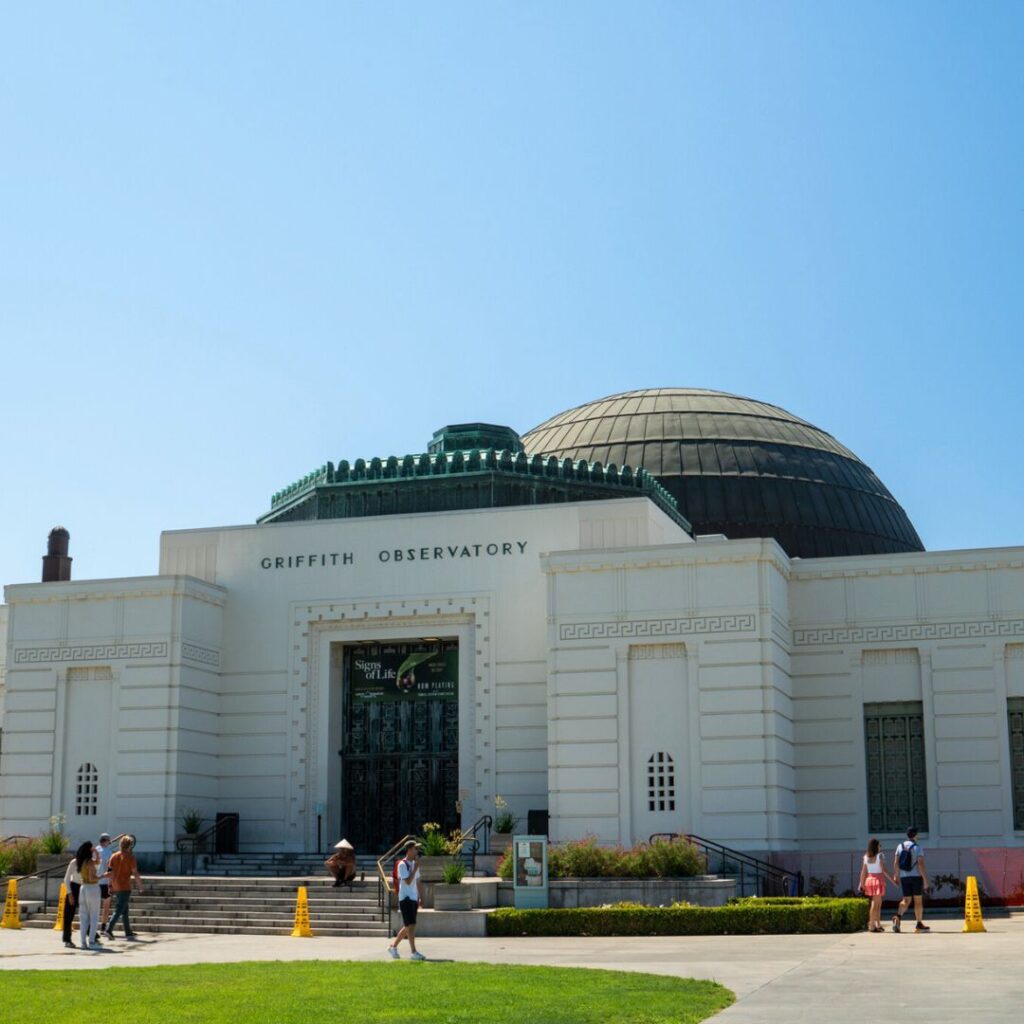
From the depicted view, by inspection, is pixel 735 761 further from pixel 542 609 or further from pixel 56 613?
pixel 56 613

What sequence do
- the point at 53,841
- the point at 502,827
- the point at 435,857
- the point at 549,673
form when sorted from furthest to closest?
1. the point at 549,673
2. the point at 502,827
3. the point at 53,841
4. the point at 435,857

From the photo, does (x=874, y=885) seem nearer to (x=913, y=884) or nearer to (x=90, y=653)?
(x=913, y=884)

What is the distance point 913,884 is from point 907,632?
8999 mm

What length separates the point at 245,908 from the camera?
91.7 feet

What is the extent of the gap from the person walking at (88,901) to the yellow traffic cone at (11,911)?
15.9 ft

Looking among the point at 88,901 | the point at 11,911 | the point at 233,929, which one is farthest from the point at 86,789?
the point at 88,901

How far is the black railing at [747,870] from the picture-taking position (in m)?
29.5

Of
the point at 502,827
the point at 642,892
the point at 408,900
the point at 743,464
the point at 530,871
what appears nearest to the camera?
the point at 408,900

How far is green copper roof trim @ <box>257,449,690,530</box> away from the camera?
36125mm

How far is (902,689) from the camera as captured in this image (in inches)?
1303

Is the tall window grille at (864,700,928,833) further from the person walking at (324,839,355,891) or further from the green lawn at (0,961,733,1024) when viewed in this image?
the green lawn at (0,961,733,1024)

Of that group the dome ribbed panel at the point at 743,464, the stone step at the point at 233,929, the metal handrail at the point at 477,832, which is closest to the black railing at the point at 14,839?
the stone step at the point at 233,929

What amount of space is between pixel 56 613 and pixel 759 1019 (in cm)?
2445

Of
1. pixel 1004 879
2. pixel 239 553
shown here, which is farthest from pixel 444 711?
pixel 1004 879
